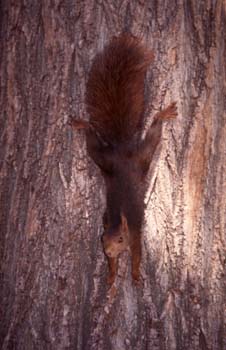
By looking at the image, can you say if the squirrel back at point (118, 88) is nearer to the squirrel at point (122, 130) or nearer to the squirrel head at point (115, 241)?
the squirrel at point (122, 130)

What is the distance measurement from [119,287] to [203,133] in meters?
0.83

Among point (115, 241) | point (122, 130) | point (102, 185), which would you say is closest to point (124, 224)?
point (115, 241)

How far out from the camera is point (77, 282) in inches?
93.7

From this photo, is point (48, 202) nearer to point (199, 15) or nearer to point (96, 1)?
point (96, 1)

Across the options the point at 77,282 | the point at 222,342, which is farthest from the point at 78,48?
the point at 222,342

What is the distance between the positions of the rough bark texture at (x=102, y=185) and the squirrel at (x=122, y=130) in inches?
2.0

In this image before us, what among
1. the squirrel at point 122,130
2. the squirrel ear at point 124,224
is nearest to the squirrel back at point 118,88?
the squirrel at point 122,130

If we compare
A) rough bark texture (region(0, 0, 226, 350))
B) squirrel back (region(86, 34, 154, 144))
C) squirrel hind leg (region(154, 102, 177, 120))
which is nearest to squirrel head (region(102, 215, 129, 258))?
rough bark texture (region(0, 0, 226, 350))

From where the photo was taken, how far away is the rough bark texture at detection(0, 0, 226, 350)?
2354 millimetres

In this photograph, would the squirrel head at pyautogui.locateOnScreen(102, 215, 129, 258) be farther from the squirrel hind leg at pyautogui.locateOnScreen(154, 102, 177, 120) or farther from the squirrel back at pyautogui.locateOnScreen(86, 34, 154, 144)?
the squirrel hind leg at pyautogui.locateOnScreen(154, 102, 177, 120)

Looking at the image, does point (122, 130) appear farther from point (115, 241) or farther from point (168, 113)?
point (115, 241)

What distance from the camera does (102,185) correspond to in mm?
2373

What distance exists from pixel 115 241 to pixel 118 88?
A: 0.72m

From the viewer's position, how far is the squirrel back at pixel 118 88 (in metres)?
2.31
